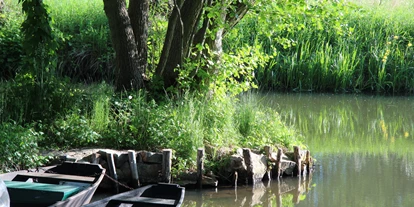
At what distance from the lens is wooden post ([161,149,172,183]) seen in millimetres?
9617

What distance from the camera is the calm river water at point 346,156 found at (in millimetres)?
9805

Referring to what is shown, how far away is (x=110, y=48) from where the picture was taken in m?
18.4

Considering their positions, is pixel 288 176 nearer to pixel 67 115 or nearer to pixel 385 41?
pixel 67 115

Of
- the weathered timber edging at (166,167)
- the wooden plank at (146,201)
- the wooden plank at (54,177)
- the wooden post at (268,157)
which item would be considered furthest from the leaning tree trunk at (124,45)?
the wooden plank at (146,201)

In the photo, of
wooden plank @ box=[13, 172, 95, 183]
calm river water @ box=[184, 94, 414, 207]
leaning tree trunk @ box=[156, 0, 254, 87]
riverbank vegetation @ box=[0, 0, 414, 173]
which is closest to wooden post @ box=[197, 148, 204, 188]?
calm river water @ box=[184, 94, 414, 207]

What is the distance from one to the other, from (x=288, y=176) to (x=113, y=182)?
2.69m

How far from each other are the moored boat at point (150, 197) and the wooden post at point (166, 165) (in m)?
1.41

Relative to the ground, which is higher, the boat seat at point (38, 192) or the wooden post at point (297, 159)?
the boat seat at point (38, 192)

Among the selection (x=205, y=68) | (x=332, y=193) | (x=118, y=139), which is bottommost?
(x=332, y=193)

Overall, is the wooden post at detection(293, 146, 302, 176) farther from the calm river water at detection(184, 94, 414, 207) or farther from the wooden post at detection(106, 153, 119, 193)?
the wooden post at detection(106, 153, 119, 193)

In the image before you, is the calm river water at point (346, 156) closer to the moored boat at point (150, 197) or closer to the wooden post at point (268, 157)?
the wooden post at point (268, 157)

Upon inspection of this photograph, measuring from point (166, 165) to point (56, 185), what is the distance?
2.06 metres

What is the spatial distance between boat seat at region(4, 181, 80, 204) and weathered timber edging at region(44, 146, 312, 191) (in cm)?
147

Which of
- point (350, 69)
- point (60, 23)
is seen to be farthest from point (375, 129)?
point (60, 23)
